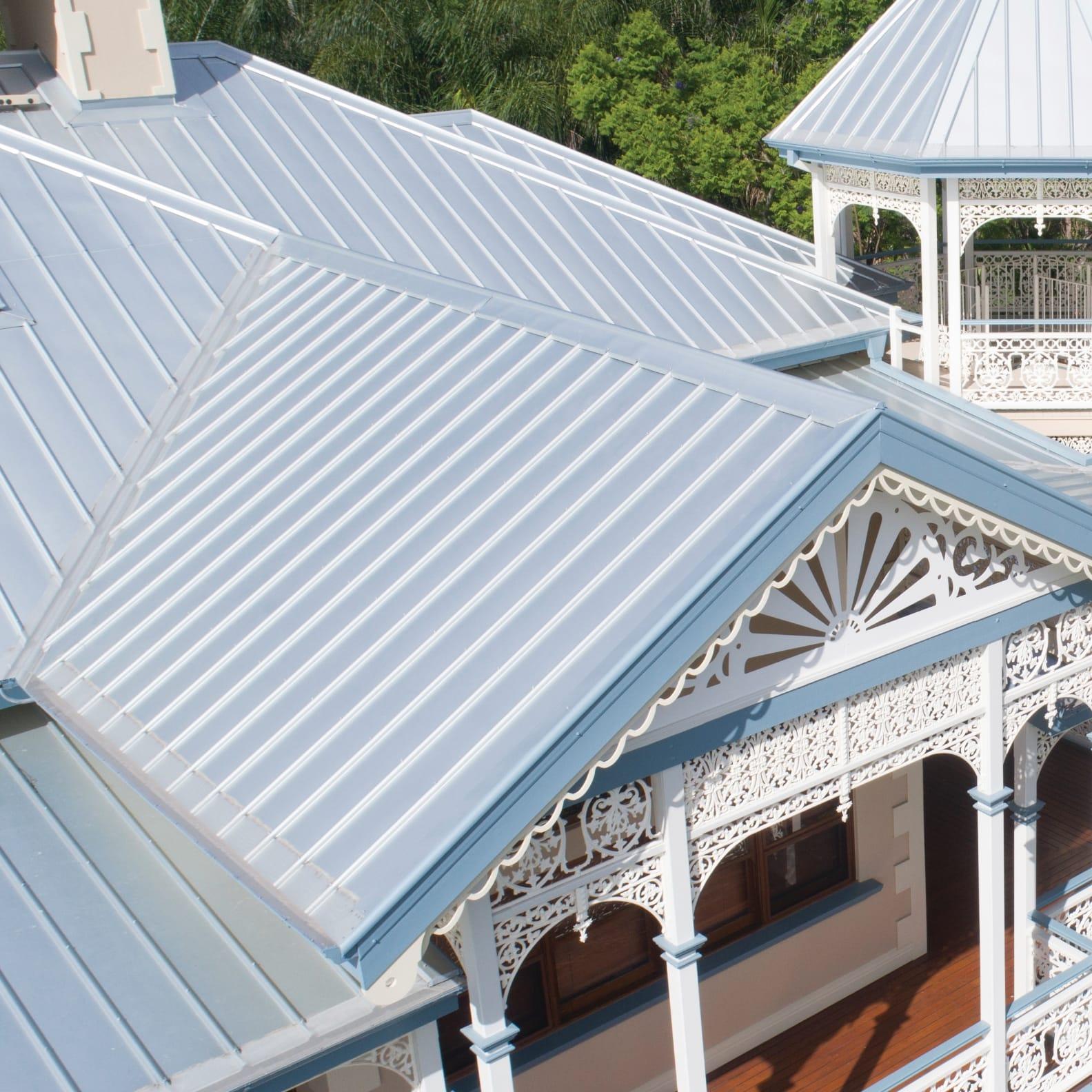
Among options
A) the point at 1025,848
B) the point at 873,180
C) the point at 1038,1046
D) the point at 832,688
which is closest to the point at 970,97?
the point at 873,180

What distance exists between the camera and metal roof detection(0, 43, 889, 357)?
38.5 ft

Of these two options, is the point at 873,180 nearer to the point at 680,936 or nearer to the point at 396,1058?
the point at 680,936

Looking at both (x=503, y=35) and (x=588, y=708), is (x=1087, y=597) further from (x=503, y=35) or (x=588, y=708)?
(x=503, y=35)

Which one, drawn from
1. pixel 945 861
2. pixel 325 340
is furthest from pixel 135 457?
pixel 945 861

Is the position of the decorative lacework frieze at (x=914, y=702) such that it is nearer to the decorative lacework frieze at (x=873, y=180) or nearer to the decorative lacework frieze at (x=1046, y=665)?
the decorative lacework frieze at (x=1046, y=665)

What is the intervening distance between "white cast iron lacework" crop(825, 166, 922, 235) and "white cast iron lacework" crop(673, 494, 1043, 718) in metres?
6.71

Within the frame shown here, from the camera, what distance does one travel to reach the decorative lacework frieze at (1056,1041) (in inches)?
358

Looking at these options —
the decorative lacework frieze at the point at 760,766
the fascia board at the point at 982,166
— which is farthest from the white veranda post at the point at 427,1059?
the fascia board at the point at 982,166

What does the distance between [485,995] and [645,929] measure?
13.2 ft

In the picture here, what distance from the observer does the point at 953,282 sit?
13930 mm

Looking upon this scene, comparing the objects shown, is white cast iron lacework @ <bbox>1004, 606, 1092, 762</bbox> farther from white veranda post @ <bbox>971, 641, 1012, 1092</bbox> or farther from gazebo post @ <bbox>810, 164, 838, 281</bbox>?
gazebo post @ <bbox>810, 164, 838, 281</bbox>

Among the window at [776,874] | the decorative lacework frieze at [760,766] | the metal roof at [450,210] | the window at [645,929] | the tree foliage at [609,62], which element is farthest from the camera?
the tree foliage at [609,62]

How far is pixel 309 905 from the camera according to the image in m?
5.66

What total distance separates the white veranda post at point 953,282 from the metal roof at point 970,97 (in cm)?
45
